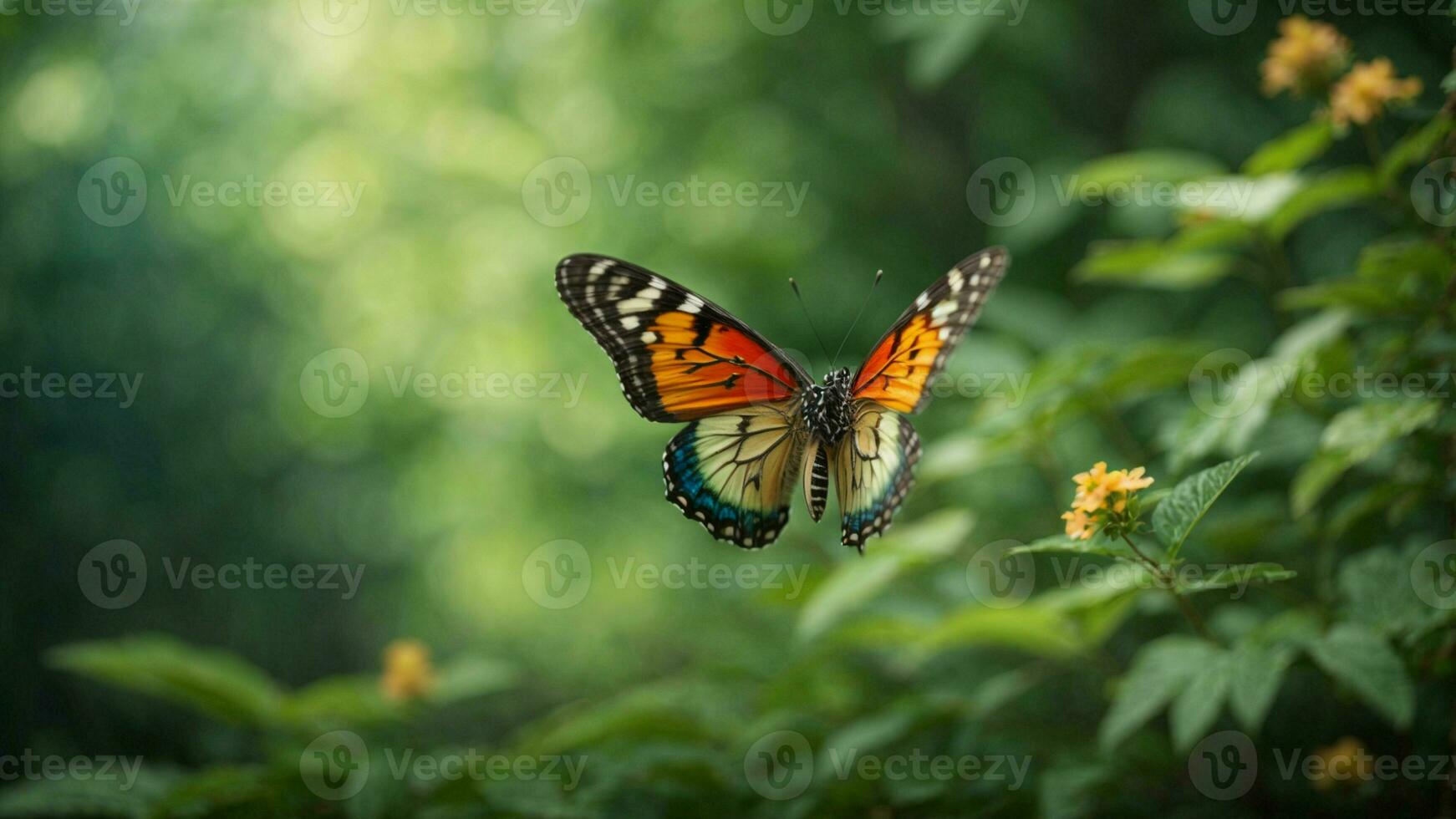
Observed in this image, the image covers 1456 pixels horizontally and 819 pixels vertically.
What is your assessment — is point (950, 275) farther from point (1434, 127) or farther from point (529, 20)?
point (529, 20)

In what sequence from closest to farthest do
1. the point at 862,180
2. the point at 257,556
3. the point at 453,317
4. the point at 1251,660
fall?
the point at 1251,660
the point at 862,180
the point at 453,317
the point at 257,556

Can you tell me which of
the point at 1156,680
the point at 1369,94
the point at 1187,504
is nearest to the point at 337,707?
the point at 1156,680

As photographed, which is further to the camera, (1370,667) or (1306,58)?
(1306,58)

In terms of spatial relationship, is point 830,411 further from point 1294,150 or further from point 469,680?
point 469,680

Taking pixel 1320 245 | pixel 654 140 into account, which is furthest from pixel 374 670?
pixel 1320 245

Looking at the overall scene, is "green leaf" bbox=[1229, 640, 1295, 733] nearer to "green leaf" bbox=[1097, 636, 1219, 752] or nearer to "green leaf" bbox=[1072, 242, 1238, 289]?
"green leaf" bbox=[1097, 636, 1219, 752]

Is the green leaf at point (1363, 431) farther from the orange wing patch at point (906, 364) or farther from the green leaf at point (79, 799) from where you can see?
the green leaf at point (79, 799)
